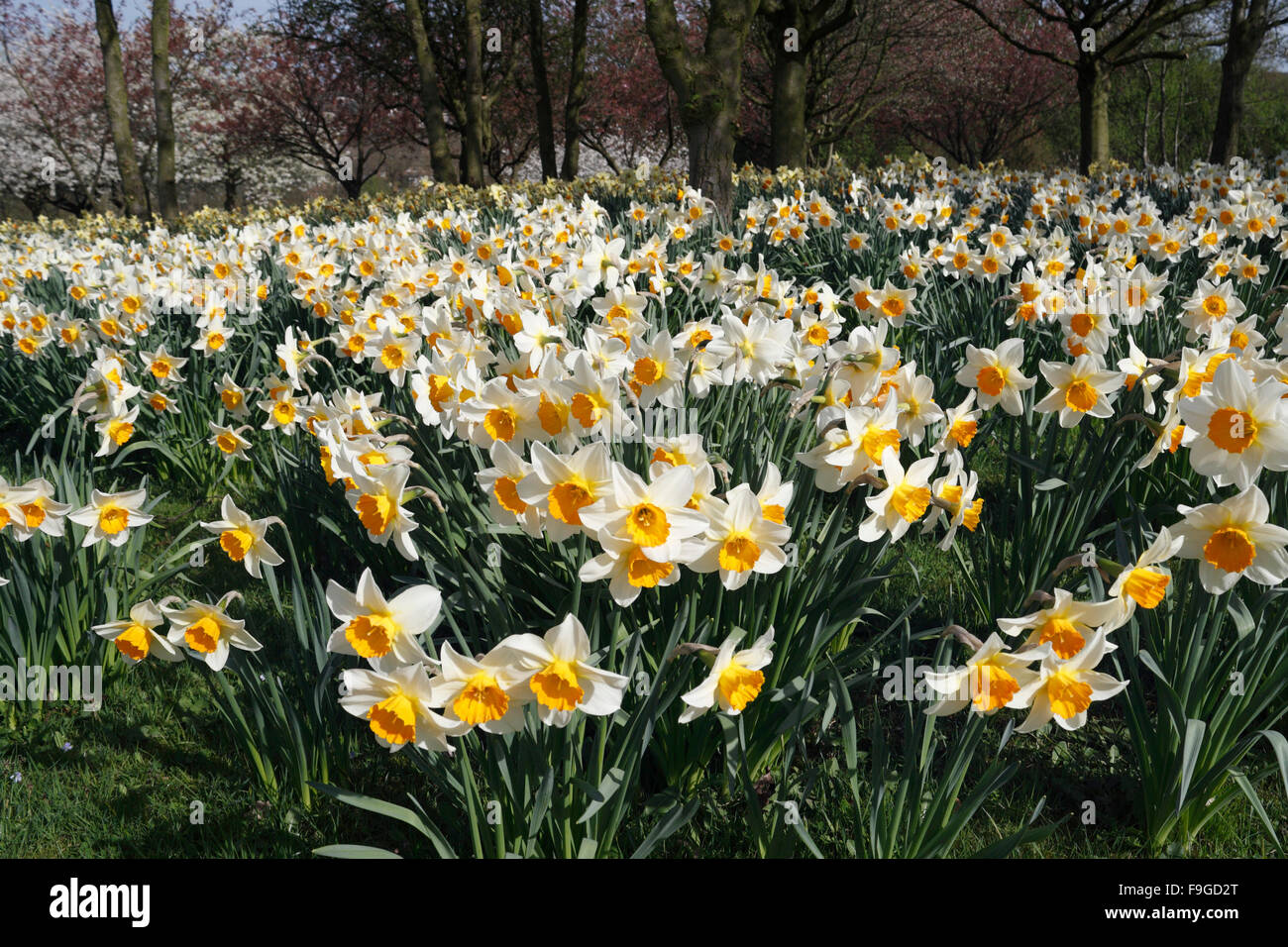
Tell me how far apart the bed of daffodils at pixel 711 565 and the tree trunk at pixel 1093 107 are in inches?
387

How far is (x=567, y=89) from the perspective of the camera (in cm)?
2142

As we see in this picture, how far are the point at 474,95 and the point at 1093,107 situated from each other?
28.3 feet

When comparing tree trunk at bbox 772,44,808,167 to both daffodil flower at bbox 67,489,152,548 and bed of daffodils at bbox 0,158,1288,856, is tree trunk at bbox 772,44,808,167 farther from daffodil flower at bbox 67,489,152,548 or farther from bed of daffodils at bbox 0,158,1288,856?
daffodil flower at bbox 67,489,152,548

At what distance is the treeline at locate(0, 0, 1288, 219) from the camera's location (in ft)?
40.5

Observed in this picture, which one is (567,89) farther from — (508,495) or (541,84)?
(508,495)

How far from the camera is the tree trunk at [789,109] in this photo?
11.0 meters

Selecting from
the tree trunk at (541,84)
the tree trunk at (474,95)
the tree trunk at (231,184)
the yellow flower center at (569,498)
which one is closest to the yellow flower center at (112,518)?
the yellow flower center at (569,498)

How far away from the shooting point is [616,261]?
347 cm

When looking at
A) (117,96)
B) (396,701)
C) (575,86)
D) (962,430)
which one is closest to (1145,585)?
(962,430)

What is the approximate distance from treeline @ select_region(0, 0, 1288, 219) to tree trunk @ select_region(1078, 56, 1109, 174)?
4 cm

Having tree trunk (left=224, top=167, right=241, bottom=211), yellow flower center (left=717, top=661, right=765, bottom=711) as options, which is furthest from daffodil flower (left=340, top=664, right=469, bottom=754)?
tree trunk (left=224, top=167, right=241, bottom=211)

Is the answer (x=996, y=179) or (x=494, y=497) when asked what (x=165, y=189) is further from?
(x=494, y=497)

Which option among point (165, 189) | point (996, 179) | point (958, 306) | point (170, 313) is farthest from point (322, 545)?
point (165, 189)
